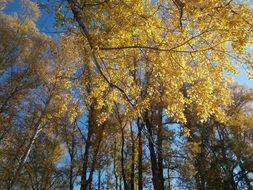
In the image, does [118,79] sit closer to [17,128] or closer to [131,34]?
[131,34]

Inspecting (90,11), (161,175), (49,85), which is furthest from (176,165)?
(90,11)

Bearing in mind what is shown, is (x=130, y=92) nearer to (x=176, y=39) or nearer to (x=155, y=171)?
(x=176, y=39)

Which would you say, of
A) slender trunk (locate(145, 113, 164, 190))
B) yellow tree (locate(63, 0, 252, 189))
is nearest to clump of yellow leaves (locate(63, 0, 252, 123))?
yellow tree (locate(63, 0, 252, 189))

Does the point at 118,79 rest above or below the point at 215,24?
above

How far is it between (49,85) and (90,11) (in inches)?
378

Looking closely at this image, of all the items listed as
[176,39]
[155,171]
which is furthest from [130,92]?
[155,171]

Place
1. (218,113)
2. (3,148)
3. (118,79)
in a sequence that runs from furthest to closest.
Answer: (3,148) < (118,79) < (218,113)

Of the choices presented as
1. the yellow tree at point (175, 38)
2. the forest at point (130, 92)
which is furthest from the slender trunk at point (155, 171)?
the yellow tree at point (175, 38)

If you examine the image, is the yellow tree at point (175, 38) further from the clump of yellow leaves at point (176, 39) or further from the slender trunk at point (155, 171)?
the slender trunk at point (155, 171)

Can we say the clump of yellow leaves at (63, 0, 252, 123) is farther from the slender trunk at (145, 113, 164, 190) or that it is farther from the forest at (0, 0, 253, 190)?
the slender trunk at (145, 113, 164, 190)

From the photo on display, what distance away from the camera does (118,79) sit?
7.74 metres

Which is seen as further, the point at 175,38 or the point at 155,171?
the point at 155,171

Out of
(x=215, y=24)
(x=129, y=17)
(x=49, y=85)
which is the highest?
(x=49, y=85)

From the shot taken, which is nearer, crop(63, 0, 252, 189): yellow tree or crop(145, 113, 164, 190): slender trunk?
crop(63, 0, 252, 189): yellow tree
